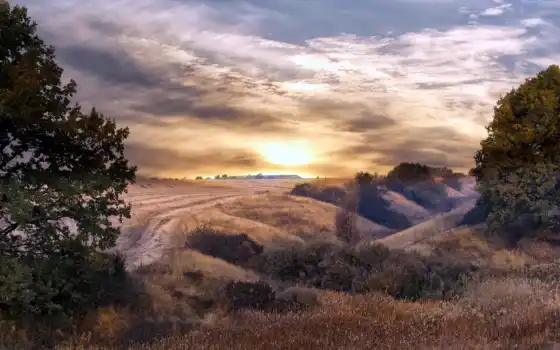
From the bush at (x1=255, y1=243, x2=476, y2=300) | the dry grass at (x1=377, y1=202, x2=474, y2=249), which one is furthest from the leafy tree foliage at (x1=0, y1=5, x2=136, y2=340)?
the dry grass at (x1=377, y1=202, x2=474, y2=249)

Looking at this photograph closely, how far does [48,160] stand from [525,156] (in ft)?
108

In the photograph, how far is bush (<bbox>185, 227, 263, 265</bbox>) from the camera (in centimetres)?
3334

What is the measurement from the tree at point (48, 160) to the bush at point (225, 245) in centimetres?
1863

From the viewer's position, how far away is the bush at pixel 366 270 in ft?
65.9

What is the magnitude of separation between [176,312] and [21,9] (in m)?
8.58

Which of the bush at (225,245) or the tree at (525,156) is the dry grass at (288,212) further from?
the tree at (525,156)

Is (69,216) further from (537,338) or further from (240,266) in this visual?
(240,266)

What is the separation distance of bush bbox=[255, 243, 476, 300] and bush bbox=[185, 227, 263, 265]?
3.15 meters

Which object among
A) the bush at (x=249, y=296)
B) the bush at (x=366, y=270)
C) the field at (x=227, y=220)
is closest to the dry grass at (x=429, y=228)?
the field at (x=227, y=220)

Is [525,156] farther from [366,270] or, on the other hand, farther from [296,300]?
[296,300]

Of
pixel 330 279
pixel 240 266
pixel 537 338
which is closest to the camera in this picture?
pixel 537 338

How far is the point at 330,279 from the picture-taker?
24438 millimetres

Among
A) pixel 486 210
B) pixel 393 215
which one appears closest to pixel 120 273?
pixel 486 210

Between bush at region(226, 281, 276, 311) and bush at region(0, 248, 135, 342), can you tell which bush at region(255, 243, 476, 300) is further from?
bush at region(0, 248, 135, 342)
